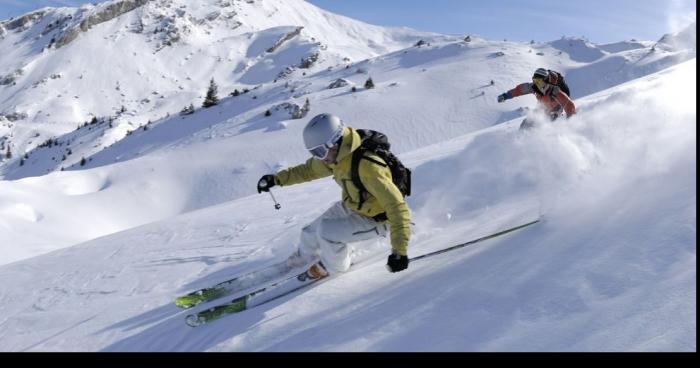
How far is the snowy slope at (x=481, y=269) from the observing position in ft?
9.36

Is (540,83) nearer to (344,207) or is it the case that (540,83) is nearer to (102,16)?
(344,207)

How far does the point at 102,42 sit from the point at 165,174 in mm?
88691

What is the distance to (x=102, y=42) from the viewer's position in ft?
322

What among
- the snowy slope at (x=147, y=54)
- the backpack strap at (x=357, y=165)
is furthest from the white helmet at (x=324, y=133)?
the snowy slope at (x=147, y=54)

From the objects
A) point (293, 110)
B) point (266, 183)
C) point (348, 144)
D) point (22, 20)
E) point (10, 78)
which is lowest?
point (10, 78)

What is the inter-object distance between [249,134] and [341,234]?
23606mm

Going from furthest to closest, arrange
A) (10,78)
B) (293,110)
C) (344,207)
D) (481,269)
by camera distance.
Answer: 1. (10,78)
2. (293,110)
3. (344,207)
4. (481,269)

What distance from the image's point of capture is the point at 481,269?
12.5 ft

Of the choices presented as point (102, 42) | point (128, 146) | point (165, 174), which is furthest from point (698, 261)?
point (102, 42)

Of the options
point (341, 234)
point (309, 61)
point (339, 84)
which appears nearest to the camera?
point (341, 234)

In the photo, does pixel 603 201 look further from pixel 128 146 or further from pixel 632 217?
pixel 128 146

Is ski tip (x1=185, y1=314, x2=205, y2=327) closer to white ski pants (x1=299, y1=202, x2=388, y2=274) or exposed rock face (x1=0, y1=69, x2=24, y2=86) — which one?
white ski pants (x1=299, y1=202, x2=388, y2=274)

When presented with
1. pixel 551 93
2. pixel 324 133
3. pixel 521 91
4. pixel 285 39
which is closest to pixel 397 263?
pixel 324 133

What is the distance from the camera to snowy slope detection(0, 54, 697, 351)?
2.85 meters
